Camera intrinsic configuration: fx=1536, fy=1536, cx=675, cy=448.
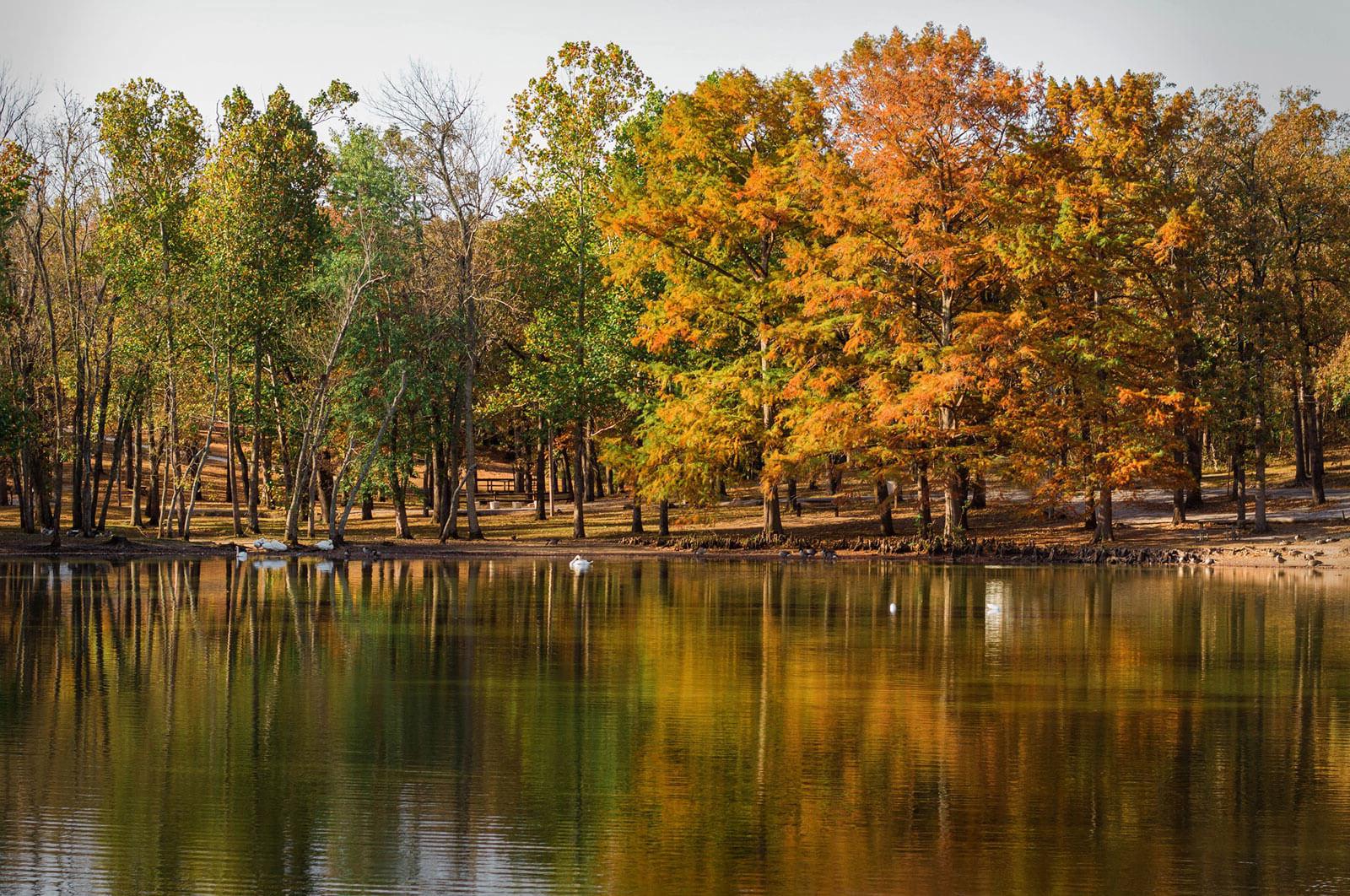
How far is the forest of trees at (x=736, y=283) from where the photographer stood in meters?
43.4

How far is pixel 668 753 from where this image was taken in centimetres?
1273

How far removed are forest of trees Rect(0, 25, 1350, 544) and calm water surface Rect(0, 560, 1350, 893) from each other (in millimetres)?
19989

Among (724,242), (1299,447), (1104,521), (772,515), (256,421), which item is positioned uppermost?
(724,242)

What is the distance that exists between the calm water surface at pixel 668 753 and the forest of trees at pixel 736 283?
19989 millimetres

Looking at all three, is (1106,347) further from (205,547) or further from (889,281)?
(205,547)

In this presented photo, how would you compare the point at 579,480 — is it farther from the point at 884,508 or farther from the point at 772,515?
the point at 884,508

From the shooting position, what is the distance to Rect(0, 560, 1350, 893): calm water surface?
927cm

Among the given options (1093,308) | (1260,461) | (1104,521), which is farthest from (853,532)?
(1260,461)

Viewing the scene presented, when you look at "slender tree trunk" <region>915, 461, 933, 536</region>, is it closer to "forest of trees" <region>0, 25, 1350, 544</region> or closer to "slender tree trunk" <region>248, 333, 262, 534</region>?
"forest of trees" <region>0, 25, 1350, 544</region>

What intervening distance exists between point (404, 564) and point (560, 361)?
12.9 m

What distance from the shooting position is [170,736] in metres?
13.1

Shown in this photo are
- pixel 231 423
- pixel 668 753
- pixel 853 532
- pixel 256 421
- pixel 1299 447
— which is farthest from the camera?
pixel 1299 447

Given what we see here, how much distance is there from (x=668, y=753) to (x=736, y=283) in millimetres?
35491

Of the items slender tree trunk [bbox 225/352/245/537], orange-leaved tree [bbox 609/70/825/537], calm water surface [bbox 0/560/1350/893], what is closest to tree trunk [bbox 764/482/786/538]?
orange-leaved tree [bbox 609/70/825/537]
